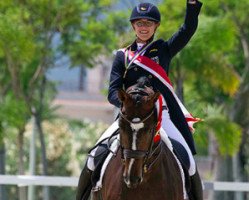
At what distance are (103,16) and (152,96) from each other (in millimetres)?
19567

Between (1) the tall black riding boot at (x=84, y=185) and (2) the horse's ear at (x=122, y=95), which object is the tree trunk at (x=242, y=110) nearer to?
(1) the tall black riding boot at (x=84, y=185)

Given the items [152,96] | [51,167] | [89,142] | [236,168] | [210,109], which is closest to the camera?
[152,96]

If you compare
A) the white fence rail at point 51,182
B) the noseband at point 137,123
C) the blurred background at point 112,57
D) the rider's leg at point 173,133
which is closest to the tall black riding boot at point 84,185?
the rider's leg at point 173,133

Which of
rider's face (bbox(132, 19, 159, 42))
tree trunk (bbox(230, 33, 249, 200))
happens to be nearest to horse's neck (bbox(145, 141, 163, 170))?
rider's face (bbox(132, 19, 159, 42))

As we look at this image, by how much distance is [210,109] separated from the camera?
22562 millimetres

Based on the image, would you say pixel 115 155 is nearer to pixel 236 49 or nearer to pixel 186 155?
pixel 186 155

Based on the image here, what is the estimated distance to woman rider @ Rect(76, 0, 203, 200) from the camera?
27.5ft

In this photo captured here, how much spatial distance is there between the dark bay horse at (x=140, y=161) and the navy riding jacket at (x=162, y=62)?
0.50 metres

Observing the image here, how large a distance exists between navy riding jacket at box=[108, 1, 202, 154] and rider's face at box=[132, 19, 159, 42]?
0.10 m

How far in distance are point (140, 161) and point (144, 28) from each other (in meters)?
1.45

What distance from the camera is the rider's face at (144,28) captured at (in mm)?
8414

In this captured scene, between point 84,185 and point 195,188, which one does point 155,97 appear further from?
point 84,185

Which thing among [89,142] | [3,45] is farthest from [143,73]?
[89,142]

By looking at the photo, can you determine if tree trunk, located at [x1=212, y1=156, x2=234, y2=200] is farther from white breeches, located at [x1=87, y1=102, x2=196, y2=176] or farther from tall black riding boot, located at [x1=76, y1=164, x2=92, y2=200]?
white breeches, located at [x1=87, y1=102, x2=196, y2=176]
